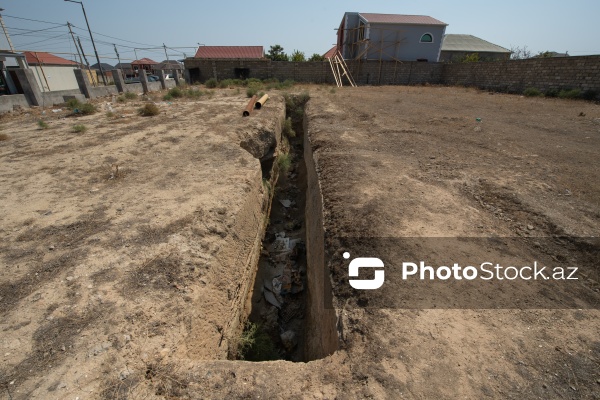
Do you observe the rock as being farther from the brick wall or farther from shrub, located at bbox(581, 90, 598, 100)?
the brick wall

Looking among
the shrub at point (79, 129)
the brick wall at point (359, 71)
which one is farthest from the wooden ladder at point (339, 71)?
the shrub at point (79, 129)

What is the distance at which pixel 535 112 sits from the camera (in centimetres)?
1070

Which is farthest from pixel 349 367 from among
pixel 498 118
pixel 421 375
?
pixel 498 118

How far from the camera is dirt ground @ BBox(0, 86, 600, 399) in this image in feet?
6.96

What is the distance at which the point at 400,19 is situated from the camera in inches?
952

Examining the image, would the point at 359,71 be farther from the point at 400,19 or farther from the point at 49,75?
the point at 49,75

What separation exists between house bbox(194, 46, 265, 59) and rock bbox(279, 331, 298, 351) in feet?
95.6

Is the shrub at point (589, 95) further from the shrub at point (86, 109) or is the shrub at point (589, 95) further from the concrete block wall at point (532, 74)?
the shrub at point (86, 109)

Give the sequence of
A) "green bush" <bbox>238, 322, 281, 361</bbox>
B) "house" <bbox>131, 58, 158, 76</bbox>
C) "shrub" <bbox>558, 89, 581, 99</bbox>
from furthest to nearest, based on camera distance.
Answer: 1. "house" <bbox>131, 58, 158, 76</bbox>
2. "shrub" <bbox>558, 89, 581, 99</bbox>
3. "green bush" <bbox>238, 322, 281, 361</bbox>

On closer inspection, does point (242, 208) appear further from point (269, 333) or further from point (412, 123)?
point (412, 123)

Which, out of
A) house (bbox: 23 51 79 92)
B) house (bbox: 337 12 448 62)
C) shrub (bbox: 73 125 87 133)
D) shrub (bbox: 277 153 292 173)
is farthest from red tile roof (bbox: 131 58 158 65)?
shrub (bbox: 277 153 292 173)

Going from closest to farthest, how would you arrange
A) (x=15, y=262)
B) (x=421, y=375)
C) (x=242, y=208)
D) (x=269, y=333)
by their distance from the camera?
(x=421, y=375) → (x=15, y=262) → (x=269, y=333) → (x=242, y=208)

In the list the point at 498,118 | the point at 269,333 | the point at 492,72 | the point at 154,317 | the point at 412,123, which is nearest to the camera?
the point at 154,317

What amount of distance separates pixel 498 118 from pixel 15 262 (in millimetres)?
12199
